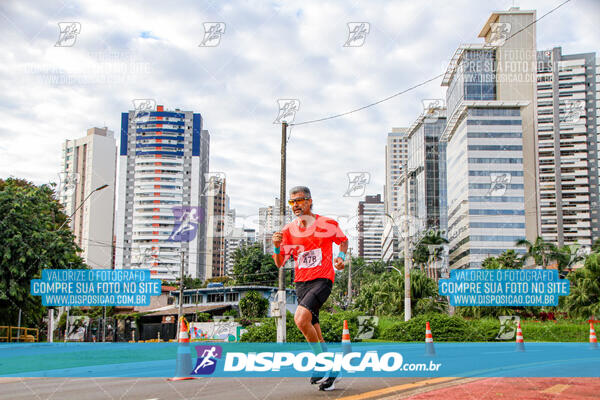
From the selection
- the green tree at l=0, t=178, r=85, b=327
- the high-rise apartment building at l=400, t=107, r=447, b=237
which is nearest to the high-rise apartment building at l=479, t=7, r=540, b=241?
the high-rise apartment building at l=400, t=107, r=447, b=237

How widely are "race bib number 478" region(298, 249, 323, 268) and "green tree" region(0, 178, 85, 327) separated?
771 inches

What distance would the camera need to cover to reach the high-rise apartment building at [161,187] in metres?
144

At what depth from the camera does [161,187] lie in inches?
5827

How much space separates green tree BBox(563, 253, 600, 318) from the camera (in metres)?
34.8

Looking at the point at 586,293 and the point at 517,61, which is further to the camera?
the point at 517,61

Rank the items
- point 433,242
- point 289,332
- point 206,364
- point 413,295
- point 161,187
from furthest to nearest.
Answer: point 161,187 < point 433,242 < point 413,295 < point 289,332 < point 206,364

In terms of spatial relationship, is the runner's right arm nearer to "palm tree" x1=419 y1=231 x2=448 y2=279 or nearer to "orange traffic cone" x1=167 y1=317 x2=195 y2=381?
"orange traffic cone" x1=167 y1=317 x2=195 y2=381

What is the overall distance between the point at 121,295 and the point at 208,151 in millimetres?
133369

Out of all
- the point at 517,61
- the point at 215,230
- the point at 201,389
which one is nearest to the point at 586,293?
the point at 201,389

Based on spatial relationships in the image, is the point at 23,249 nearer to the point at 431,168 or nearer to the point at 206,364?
the point at 206,364

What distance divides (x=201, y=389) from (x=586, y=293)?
1394 inches

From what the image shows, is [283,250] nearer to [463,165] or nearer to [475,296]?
[475,296]

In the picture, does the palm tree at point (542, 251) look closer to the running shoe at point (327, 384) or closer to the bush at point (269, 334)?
the bush at point (269, 334)

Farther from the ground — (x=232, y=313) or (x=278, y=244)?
(x=278, y=244)
